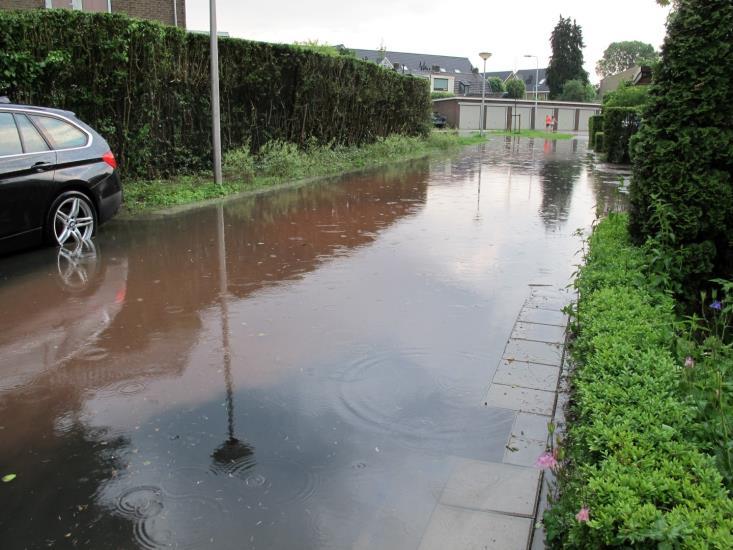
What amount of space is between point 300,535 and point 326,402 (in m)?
1.28

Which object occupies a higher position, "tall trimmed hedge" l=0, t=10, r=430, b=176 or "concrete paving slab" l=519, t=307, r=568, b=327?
"tall trimmed hedge" l=0, t=10, r=430, b=176

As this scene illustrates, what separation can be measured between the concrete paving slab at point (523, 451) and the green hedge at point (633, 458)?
164mm

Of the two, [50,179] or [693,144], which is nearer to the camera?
[693,144]

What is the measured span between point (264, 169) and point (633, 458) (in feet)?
44.0

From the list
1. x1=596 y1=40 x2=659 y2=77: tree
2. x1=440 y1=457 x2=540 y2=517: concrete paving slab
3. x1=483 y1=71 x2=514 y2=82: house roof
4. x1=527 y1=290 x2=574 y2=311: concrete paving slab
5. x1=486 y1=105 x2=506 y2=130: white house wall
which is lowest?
x1=440 y1=457 x2=540 y2=517: concrete paving slab

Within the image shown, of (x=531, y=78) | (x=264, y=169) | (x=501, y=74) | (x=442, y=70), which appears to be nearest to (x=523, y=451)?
(x=264, y=169)

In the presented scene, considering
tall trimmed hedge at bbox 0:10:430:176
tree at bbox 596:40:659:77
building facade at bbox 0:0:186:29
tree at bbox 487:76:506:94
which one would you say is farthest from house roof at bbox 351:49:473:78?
tall trimmed hedge at bbox 0:10:430:176

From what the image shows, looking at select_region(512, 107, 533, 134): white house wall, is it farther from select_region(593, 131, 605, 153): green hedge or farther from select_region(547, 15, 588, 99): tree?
select_region(593, 131, 605, 153): green hedge

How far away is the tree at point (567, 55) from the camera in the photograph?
95.5m

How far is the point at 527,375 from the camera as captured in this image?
4.57 metres

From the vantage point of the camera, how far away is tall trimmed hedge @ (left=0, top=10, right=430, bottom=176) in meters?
9.94

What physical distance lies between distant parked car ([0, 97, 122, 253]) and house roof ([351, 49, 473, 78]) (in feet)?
255

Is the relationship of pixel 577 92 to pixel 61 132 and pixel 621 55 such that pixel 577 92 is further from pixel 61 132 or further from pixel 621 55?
pixel 61 132

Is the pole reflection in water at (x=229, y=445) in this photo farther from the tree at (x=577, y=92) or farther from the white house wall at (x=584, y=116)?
the tree at (x=577, y=92)
